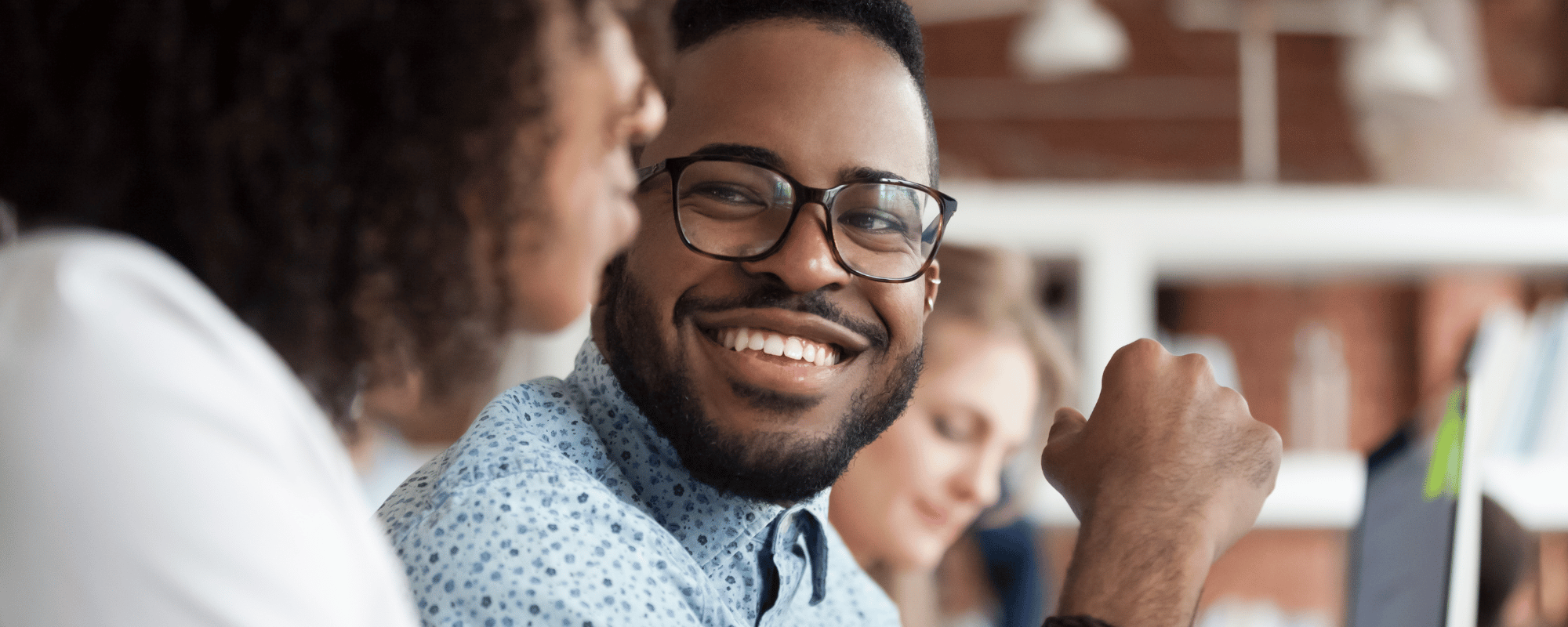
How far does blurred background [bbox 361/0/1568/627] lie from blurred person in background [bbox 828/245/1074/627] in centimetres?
34

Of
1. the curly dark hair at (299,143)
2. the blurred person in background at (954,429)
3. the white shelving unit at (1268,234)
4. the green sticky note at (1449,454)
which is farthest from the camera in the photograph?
the white shelving unit at (1268,234)

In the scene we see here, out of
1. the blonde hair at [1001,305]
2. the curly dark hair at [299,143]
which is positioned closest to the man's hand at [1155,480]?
the curly dark hair at [299,143]

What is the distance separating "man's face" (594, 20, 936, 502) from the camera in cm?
97

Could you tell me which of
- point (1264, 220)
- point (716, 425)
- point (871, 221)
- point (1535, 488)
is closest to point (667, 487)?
point (716, 425)

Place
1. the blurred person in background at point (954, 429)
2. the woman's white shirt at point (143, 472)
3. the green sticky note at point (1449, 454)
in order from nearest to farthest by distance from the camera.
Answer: the woman's white shirt at point (143, 472) < the green sticky note at point (1449, 454) < the blurred person in background at point (954, 429)

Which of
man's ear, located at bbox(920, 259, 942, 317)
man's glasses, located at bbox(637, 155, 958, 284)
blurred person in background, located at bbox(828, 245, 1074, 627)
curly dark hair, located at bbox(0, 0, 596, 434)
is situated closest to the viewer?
curly dark hair, located at bbox(0, 0, 596, 434)

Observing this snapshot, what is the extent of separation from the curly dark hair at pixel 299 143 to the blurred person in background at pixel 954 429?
46.9 inches

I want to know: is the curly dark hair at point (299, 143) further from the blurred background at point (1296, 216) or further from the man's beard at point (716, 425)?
the blurred background at point (1296, 216)

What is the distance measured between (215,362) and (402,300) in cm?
16

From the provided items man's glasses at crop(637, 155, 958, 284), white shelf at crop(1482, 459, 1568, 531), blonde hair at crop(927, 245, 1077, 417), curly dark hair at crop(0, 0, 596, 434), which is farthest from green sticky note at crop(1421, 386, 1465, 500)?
white shelf at crop(1482, 459, 1568, 531)

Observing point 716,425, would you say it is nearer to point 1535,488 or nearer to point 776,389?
point 776,389

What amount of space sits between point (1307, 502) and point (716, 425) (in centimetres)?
200

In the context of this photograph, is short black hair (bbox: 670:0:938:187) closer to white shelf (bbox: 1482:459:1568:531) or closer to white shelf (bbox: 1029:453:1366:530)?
white shelf (bbox: 1029:453:1366:530)

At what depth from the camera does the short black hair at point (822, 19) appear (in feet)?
3.48
